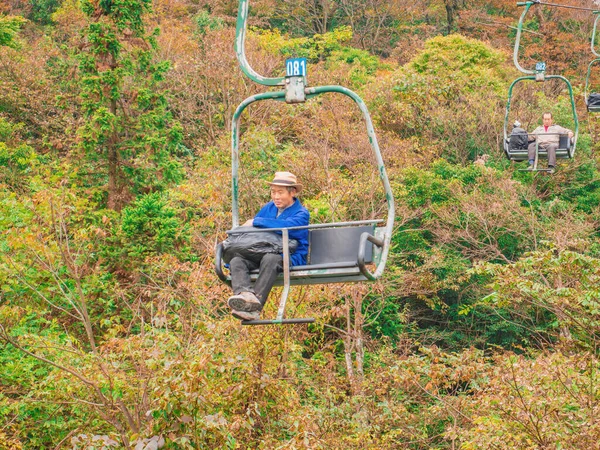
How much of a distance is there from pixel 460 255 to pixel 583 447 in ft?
35.8

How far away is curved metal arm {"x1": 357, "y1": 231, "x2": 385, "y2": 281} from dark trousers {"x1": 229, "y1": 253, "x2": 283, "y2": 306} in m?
0.66

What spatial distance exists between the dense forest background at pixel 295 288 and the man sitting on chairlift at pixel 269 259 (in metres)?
3.43

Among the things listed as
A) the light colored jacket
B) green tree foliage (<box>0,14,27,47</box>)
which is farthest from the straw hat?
green tree foliage (<box>0,14,27,47</box>)

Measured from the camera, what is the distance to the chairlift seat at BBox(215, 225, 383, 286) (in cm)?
712

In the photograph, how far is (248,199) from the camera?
58.5 ft

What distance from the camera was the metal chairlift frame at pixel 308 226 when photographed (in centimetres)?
671

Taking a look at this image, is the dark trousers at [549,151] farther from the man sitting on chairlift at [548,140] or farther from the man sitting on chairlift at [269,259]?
the man sitting on chairlift at [269,259]

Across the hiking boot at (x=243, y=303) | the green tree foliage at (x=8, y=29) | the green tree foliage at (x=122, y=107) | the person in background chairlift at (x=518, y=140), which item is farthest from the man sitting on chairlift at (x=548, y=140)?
the green tree foliage at (x=8, y=29)

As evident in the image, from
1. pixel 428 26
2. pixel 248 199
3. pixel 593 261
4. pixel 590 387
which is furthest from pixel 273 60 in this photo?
pixel 590 387

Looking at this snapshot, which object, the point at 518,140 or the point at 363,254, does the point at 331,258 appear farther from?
the point at 518,140

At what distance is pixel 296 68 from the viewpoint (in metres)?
6.84

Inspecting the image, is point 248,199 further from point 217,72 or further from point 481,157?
point 481,157

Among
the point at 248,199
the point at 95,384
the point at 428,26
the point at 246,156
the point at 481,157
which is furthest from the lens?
the point at 428,26

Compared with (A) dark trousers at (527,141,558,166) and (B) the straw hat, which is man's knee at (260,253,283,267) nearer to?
(B) the straw hat
